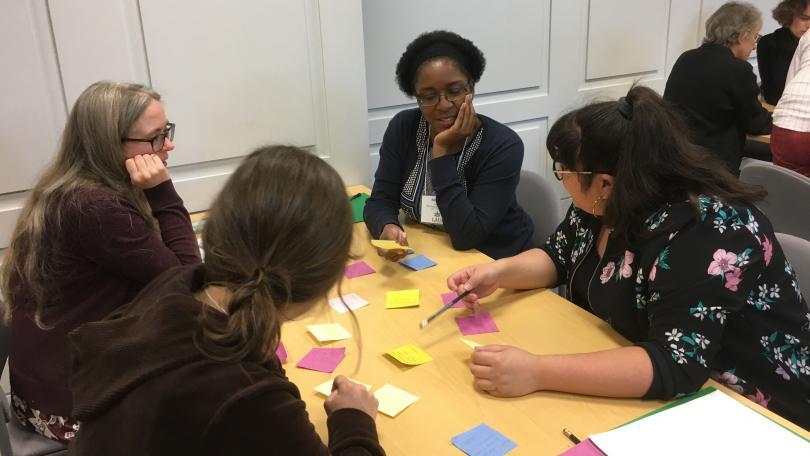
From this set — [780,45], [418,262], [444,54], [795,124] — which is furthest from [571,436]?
[780,45]

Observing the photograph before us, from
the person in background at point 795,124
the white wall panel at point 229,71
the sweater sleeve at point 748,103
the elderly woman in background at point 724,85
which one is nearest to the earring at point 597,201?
the white wall panel at point 229,71

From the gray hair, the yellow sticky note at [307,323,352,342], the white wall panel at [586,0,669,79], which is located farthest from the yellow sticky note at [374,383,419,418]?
the gray hair

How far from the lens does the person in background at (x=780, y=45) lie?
3660mm

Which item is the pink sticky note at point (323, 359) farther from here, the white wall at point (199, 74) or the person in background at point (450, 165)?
the white wall at point (199, 74)

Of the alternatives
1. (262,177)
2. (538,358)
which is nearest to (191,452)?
(262,177)

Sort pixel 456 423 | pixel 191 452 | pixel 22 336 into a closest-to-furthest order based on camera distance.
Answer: pixel 191 452
pixel 456 423
pixel 22 336

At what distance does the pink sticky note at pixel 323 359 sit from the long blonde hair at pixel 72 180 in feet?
1.92

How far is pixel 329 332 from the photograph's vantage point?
1.50 metres

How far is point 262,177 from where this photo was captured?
3.15ft

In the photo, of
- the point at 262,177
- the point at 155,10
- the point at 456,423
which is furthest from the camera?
the point at 155,10

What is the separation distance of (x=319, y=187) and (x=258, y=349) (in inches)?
9.9

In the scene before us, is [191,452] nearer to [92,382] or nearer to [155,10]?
[92,382]

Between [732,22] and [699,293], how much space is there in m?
2.79

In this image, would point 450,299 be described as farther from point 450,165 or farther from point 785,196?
point 785,196
